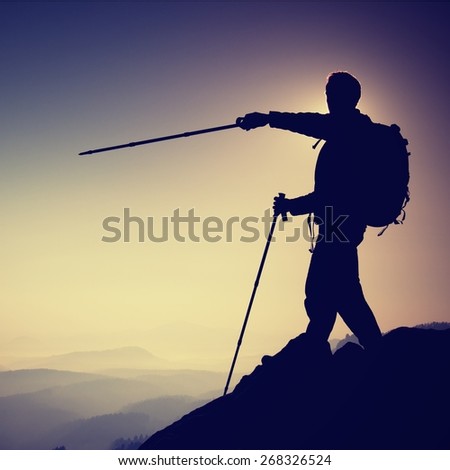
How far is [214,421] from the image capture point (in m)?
8.73

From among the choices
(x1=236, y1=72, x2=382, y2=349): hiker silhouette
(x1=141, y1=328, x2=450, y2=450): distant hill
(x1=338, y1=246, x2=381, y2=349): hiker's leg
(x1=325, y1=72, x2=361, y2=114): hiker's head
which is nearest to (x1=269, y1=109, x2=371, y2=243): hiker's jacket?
(x1=236, y1=72, x2=382, y2=349): hiker silhouette

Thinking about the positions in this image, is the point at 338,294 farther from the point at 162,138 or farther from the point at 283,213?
the point at 162,138

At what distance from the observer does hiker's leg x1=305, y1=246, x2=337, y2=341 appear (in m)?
8.07

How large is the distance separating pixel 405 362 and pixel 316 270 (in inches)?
83.5

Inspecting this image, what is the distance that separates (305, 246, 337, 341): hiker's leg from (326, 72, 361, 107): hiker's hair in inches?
98.4

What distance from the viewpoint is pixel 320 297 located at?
26.7 ft

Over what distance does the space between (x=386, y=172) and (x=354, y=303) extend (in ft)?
7.44

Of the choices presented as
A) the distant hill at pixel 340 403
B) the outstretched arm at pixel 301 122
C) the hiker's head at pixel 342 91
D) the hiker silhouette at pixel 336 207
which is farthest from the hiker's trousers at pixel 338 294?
the hiker's head at pixel 342 91

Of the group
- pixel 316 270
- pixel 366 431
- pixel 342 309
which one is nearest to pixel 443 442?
pixel 366 431

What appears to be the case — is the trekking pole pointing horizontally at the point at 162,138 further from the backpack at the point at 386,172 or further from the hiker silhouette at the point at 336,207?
the backpack at the point at 386,172

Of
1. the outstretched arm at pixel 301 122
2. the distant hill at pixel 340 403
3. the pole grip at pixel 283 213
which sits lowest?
the distant hill at pixel 340 403

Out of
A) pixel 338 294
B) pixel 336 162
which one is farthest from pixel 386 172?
pixel 338 294

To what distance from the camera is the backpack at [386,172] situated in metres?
7.35

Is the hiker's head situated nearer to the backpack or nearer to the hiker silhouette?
the hiker silhouette
